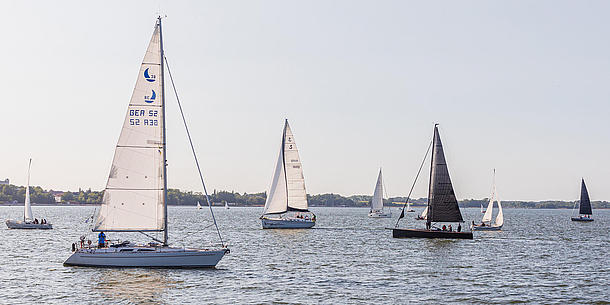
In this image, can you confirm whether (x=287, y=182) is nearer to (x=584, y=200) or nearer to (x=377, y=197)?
(x=584, y=200)

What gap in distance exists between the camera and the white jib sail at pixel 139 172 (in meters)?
44.6

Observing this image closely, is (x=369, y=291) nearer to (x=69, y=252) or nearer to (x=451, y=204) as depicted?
(x=69, y=252)

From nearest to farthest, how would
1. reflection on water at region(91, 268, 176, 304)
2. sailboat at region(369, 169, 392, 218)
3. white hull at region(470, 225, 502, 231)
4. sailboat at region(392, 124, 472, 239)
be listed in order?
reflection on water at region(91, 268, 176, 304) < sailboat at region(392, 124, 472, 239) < white hull at region(470, 225, 502, 231) < sailboat at region(369, 169, 392, 218)

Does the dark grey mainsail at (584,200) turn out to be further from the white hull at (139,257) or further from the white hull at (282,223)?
the white hull at (139,257)

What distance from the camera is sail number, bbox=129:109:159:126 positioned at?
4456 centimetres

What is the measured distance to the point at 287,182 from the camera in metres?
94.6

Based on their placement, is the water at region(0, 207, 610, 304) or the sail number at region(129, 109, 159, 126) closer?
the water at region(0, 207, 610, 304)

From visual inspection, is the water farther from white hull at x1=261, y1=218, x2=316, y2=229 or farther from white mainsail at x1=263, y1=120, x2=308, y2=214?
white hull at x1=261, y1=218, x2=316, y2=229

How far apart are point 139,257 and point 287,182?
51.2 m

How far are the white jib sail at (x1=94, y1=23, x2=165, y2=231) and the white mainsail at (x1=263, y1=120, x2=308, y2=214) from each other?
49.3 meters

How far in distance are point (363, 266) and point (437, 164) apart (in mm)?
26359

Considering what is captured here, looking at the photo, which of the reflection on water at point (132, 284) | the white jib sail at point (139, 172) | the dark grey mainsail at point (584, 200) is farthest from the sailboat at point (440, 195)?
the dark grey mainsail at point (584, 200)

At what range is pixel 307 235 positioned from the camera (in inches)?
3494

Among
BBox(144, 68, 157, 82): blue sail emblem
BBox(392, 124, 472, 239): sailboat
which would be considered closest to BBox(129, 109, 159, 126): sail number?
BBox(144, 68, 157, 82): blue sail emblem
